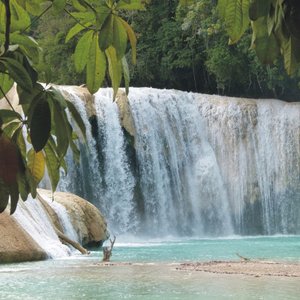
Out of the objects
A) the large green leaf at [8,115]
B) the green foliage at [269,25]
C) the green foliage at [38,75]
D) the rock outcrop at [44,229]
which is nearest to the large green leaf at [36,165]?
the green foliage at [38,75]

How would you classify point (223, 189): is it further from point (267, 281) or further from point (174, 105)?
point (267, 281)

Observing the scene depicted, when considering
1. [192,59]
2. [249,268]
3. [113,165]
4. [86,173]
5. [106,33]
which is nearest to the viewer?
[106,33]

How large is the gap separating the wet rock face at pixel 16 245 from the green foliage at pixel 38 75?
1228cm

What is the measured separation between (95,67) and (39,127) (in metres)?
0.21

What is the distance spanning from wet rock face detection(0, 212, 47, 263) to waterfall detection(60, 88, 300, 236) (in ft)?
39.1

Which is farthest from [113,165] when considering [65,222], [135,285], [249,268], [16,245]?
[135,285]

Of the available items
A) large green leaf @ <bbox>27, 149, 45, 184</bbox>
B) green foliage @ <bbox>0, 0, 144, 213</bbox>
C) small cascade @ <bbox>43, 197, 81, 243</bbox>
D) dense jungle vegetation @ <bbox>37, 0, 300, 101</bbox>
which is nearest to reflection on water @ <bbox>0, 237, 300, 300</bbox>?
small cascade @ <bbox>43, 197, 81, 243</bbox>

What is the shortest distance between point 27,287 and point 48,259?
16.8 ft

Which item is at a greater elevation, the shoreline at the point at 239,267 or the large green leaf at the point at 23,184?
the large green leaf at the point at 23,184

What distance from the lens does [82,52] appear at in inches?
54.0

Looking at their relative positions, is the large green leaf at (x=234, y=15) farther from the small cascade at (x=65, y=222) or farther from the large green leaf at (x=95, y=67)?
the small cascade at (x=65, y=222)

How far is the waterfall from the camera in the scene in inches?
1062

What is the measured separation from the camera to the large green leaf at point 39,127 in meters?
1.21

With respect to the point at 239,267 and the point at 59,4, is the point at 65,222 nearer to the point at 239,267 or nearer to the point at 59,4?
the point at 239,267
